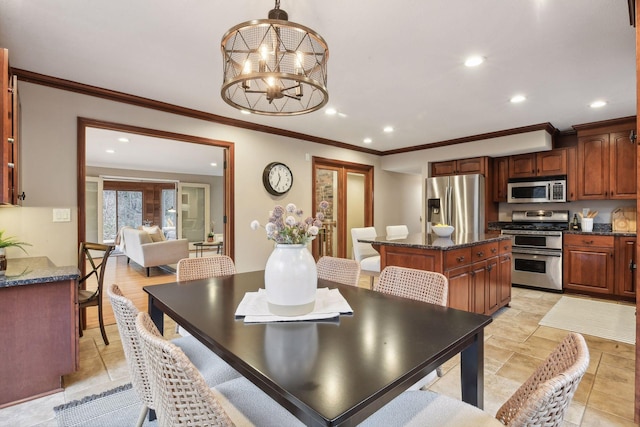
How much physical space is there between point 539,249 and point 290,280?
4591 mm

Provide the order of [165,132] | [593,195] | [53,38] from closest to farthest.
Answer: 1. [53,38]
2. [165,132]
3. [593,195]

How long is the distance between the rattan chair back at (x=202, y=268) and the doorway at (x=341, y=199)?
2.79 m

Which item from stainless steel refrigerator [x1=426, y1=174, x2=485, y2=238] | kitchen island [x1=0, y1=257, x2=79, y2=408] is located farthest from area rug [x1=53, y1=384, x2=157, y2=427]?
stainless steel refrigerator [x1=426, y1=174, x2=485, y2=238]

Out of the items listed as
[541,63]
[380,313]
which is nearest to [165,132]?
[380,313]

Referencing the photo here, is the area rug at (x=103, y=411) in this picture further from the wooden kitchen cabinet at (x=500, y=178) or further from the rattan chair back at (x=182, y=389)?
the wooden kitchen cabinet at (x=500, y=178)

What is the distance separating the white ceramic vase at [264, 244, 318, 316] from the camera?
136cm

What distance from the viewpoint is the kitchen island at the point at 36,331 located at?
1891 mm

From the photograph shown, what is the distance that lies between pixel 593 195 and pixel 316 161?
3891mm

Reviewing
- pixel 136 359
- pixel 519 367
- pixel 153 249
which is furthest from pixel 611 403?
pixel 153 249

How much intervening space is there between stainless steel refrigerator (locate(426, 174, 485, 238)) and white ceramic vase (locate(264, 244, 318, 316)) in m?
4.10

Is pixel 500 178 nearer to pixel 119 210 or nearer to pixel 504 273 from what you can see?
pixel 504 273

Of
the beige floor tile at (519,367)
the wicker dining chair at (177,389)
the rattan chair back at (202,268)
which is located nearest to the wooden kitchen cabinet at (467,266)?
the beige floor tile at (519,367)

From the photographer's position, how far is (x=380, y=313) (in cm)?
136

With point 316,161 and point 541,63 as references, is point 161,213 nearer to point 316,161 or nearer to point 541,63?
point 316,161
